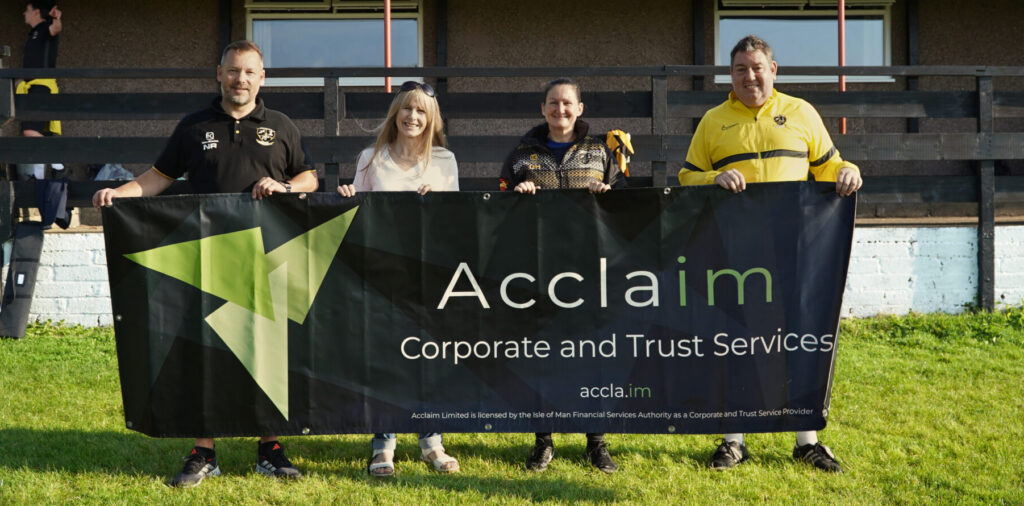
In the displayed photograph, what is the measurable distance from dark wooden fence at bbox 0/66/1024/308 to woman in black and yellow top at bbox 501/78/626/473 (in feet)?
9.26

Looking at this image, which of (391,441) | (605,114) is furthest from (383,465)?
(605,114)

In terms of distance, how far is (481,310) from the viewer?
383 cm

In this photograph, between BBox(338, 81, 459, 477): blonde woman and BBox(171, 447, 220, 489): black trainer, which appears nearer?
BBox(171, 447, 220, 489): black trainer

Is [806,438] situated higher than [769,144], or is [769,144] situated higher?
[769,144]

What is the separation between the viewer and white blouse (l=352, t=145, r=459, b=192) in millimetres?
4180

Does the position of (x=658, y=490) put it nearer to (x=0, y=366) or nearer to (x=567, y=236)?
(x=567, y=236)

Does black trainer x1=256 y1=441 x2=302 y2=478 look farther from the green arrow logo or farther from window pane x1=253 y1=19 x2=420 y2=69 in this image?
window pane x1=253 y1=19 x2=420 y2=69

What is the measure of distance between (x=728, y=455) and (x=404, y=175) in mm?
2036

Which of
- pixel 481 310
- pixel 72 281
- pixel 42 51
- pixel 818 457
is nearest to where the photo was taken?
pixel 481 310

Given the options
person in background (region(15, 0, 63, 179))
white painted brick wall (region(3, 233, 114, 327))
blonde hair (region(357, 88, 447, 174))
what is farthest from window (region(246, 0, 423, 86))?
blonde hair (region(357, 88, 447, 174))

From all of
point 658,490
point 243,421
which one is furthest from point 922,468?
point 243,421

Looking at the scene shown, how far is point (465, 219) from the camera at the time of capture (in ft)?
12.6

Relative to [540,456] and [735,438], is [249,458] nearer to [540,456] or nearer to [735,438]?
[540,456]

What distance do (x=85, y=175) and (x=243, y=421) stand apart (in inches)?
262
